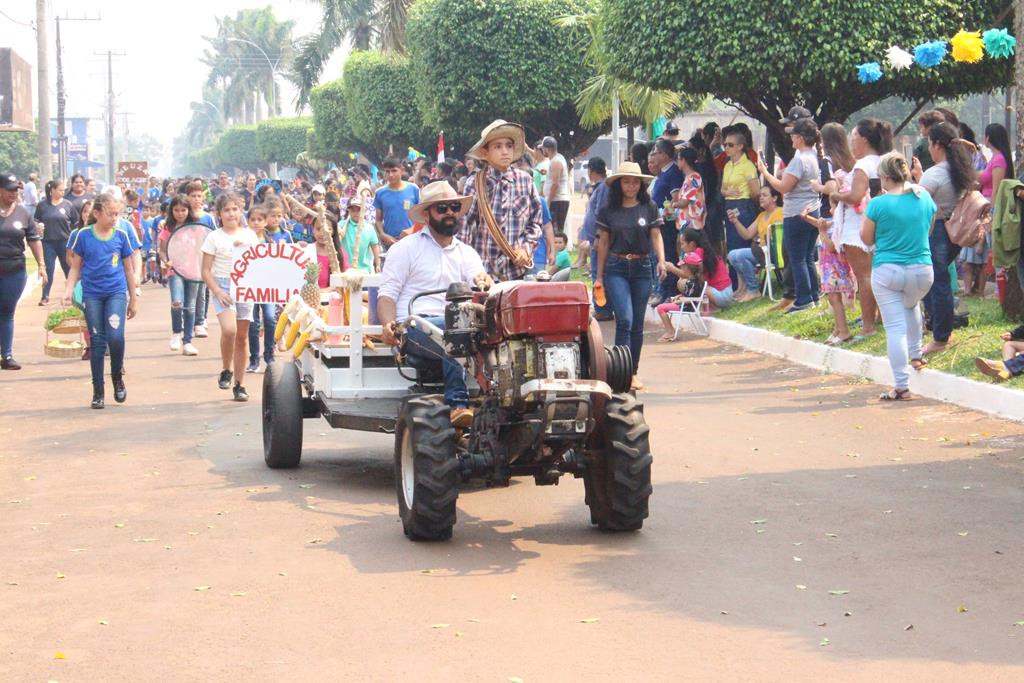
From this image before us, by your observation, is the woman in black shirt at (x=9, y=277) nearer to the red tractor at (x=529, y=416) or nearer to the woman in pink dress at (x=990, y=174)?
the red tractor at (x=529, y=416)

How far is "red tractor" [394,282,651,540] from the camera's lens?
23.8ft

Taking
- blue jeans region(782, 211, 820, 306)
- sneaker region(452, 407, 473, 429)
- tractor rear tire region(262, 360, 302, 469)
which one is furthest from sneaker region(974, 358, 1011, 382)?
sneaker region(452, 407, 473, 429)

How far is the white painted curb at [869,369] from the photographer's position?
442 inches

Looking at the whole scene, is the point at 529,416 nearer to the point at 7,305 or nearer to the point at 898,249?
the point at 898,249

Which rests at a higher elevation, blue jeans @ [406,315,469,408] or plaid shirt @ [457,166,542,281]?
plaid shirt @ [457,166,542,281]

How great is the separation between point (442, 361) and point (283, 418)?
70.9 inches

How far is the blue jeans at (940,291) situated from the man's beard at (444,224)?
5.26 meters

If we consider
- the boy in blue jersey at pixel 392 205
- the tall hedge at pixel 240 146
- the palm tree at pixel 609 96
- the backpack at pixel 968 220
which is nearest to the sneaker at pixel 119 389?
the boy in blue jersey at pixel 392 205

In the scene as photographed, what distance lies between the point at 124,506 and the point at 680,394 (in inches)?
224

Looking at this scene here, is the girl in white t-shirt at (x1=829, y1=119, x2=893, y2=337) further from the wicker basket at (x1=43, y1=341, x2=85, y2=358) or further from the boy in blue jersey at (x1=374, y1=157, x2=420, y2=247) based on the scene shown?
the wicker basket at (x1=43, y1=341, x2=85, y2=358)

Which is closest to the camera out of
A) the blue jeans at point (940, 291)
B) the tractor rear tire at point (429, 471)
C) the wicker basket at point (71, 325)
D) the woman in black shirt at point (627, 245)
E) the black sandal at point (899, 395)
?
the tractor rear tire at point (429, 471)

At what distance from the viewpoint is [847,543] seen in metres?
7.62

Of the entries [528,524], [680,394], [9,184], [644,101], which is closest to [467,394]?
[528,524]

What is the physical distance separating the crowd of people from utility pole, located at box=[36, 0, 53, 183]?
77.1ft
